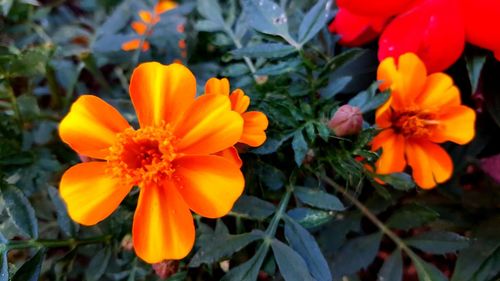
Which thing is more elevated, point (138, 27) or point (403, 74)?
point (403, 74)

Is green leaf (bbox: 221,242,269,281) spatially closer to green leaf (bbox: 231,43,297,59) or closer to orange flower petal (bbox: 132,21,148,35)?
green leaf (bbox: 231,43,297,59)

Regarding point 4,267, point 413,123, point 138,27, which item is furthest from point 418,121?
point 138,27

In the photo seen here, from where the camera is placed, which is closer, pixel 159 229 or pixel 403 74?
pixel 159 229

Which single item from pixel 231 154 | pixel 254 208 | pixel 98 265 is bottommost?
pixel 98 265

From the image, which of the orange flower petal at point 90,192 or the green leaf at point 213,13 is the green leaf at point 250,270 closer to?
the orange flower petal at point 90,192

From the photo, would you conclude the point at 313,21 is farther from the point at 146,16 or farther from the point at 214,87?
the point at 146,16

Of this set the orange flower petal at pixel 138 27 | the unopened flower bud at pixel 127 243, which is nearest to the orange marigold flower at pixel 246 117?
the unopened flower bud at pixel 127 243

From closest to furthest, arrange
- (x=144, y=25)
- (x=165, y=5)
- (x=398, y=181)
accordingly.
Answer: (x=398, y=181)
(x=144, y=25)
(x=165, y=5)
